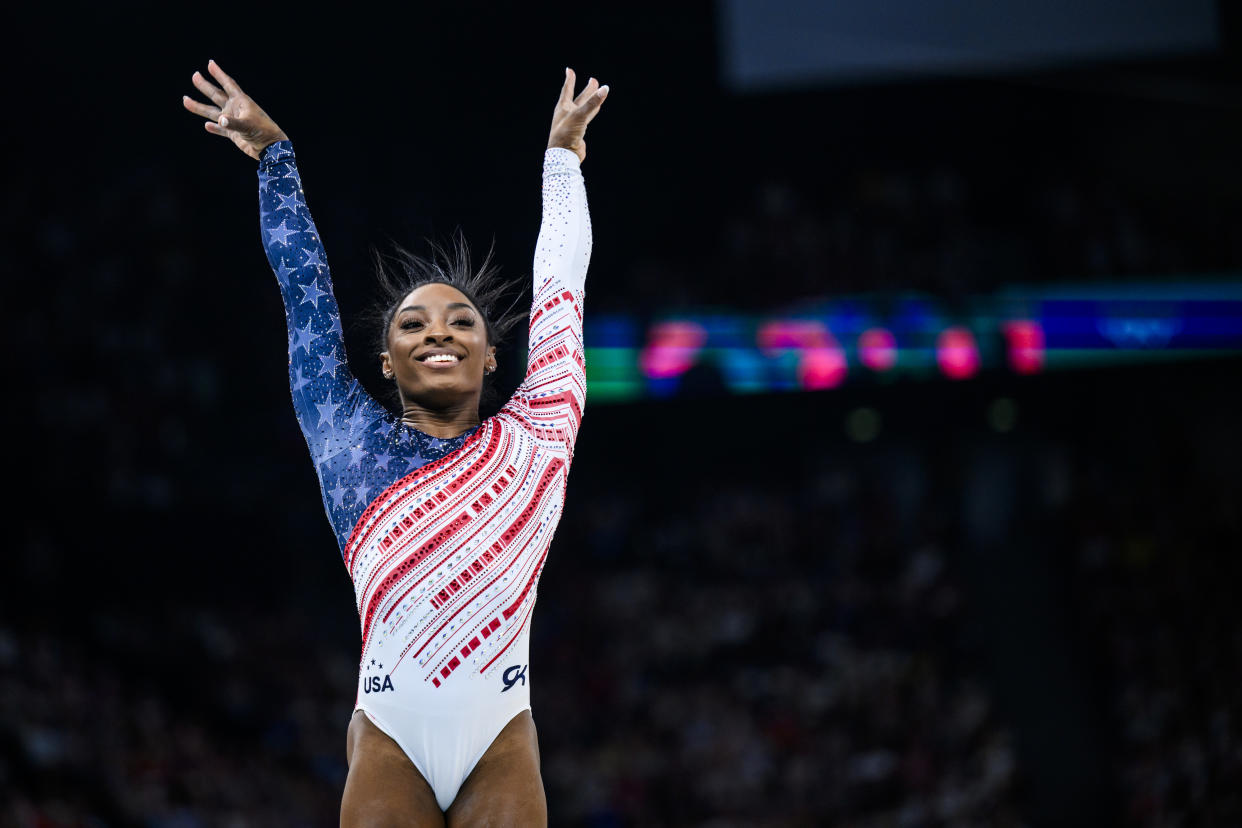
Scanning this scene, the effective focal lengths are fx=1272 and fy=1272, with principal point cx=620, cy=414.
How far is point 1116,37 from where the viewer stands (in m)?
10.5

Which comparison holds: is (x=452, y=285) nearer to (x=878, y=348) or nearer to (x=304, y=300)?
(x=304, y=300)

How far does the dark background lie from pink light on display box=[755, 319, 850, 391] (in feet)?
1.08

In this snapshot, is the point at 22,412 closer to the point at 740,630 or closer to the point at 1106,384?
the point at 740,630

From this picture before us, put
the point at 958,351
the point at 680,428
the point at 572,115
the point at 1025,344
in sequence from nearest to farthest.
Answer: the point at 572,115
the point at 1025,344
the point at 958,351
the point at 680,428

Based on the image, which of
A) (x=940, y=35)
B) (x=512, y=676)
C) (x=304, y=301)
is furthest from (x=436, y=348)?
(x=940, y=35)

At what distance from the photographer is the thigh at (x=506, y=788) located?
2682 millimetres

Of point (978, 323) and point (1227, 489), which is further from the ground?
point (978, 323)

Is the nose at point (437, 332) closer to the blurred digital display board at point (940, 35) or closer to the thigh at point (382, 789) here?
the thigh at point (382, 789)

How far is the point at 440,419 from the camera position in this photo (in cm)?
311

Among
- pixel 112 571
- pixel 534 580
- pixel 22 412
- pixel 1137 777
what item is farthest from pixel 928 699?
pixel 534 580

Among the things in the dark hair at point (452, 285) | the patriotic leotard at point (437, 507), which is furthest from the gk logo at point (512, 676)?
the dark hair at point (452, 285)

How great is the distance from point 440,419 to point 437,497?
9.8 inches

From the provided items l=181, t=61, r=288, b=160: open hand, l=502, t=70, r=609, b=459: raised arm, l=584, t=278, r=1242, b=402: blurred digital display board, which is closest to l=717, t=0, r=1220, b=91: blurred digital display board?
l=584, t=278, r=1242, b=402: blurred digital display board

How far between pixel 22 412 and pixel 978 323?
857cm
